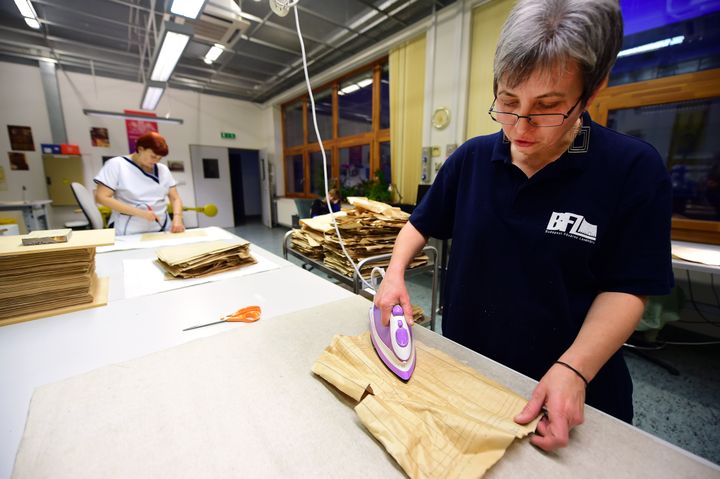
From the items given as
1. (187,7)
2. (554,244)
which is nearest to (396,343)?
(554,244)

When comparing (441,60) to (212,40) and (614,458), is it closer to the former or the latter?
(212,40)

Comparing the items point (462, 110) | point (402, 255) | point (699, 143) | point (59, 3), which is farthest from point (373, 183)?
point (59, 3)

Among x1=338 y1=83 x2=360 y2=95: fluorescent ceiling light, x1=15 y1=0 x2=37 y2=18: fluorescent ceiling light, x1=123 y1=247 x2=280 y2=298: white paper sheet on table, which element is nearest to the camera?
x1=123 y1=247 x2=280 y2=298: white paper sheet on table

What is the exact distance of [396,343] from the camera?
60 cm

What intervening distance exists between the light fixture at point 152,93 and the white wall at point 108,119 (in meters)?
1.60

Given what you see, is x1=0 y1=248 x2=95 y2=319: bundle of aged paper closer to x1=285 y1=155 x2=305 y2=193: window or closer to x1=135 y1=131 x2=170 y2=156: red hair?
x1=135 y1=131 x2=170 y2=156: red hair

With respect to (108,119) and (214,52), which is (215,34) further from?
(108,119)

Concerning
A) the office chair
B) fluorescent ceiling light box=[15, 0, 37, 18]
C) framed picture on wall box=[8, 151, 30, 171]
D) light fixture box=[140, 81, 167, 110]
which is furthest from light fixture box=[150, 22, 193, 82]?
framed picture on wall box=[8, 151, 30, 171]

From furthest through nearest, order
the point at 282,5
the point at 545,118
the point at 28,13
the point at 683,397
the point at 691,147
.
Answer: the point at 28,13 < the point at 691,147 < the point at 683,397 < the point at 282,5 < the point at 545,118

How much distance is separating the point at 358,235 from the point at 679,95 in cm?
272

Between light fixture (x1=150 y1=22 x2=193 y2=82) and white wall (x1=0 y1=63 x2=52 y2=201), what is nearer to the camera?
light fixture (x1=150 y1=22 x2=193 y2=82)

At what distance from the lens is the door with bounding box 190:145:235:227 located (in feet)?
21.9

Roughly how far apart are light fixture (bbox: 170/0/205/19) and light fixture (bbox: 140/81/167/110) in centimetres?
217

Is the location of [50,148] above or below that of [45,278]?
above
